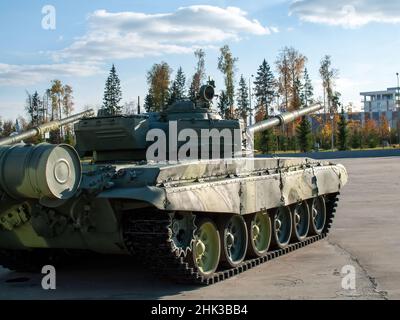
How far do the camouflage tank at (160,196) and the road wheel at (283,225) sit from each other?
19mm

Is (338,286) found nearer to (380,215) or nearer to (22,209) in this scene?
(22,209)

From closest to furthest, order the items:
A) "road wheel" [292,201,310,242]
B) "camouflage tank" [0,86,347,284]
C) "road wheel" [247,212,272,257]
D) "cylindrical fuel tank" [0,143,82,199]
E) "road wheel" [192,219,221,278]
A: 1. "cylindrical fuel tank" [0,143,82,199]
2. "camouflage tank" [0,86,347,284]
3. "road wheel" [192,219,221,278]
4. "road wheel" [247,212,272,257]
5. "road wheel" [292,201,310,242]

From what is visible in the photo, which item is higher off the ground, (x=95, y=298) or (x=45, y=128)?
(x=45, y=128)

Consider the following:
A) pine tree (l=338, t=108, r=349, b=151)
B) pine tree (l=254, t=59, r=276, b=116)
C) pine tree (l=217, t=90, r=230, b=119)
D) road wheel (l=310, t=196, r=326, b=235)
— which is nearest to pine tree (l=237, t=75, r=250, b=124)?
pine tree (l=254, t=59, r=276, b=116)

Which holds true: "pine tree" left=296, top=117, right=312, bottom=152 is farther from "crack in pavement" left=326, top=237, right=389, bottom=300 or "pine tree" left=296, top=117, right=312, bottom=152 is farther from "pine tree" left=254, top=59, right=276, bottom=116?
"crack in pavement" left=326, top=237, right=389, bottom=300

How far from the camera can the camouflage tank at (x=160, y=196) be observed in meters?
7.92

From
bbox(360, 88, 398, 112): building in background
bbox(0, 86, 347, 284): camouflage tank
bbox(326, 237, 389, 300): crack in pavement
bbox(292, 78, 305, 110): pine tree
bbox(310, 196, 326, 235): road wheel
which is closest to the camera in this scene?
bbox(326, 237, 389, 300): crack in pavement

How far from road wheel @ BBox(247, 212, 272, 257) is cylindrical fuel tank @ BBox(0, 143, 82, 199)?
3.43 m

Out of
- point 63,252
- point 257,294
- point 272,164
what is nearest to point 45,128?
point 63,252

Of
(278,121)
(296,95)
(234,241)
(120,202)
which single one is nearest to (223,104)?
(278,121)

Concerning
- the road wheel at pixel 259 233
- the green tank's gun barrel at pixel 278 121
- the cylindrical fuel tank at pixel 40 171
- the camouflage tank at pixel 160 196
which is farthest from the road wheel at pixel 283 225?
the cylindrical fuel tank at pixel 40 171

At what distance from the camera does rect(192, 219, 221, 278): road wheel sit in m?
8.92

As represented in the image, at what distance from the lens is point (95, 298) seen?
8.18 m

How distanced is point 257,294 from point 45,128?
32.4ft
